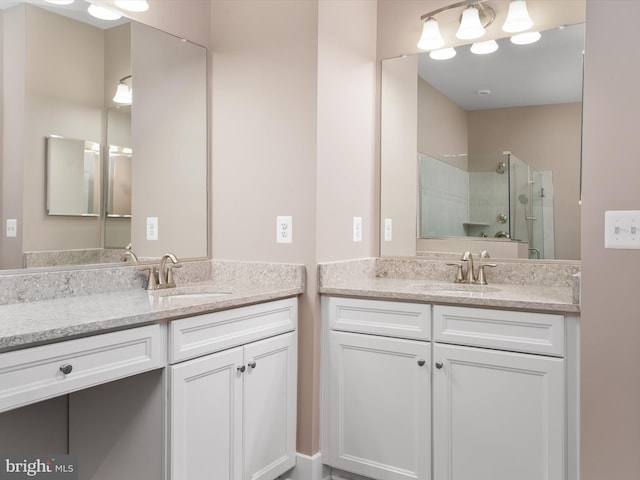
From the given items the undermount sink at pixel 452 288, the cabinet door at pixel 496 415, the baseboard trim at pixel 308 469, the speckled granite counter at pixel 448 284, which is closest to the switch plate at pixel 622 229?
the speckled granite counter at pixel 448 284

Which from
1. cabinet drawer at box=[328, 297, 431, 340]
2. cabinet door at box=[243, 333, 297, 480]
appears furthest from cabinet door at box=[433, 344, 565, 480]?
cabinet door at box=[243, 333, 297, 480]

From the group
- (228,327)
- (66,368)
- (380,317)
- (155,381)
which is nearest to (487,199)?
(380,317)

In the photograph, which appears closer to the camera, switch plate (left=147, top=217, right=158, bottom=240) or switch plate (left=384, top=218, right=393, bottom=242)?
switch plate (left=147, top=217, right=158, bottom=240)

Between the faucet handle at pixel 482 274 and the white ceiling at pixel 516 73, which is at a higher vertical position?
the white ceiling at pixel 516 73

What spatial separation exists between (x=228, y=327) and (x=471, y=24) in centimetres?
180

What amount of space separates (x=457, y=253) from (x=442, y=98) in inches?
31.5

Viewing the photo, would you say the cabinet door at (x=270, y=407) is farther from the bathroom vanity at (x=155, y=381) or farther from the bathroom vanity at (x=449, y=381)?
the bathroom vanity at (x=449, y=381)

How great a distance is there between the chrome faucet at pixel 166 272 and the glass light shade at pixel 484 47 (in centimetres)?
174

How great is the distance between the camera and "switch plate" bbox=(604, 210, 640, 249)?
154cm

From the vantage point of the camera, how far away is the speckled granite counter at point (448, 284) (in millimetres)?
1862

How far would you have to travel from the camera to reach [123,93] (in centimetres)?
217

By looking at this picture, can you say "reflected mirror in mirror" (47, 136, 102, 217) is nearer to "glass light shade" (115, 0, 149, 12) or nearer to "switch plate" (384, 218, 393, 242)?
"glass light shade" (115, 0, 149, 12)

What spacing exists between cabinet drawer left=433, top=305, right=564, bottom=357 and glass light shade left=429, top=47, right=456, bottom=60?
1.32 meters

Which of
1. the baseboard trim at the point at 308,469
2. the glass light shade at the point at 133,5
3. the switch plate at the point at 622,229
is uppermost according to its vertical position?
the glass light shade at the point at 133,5
